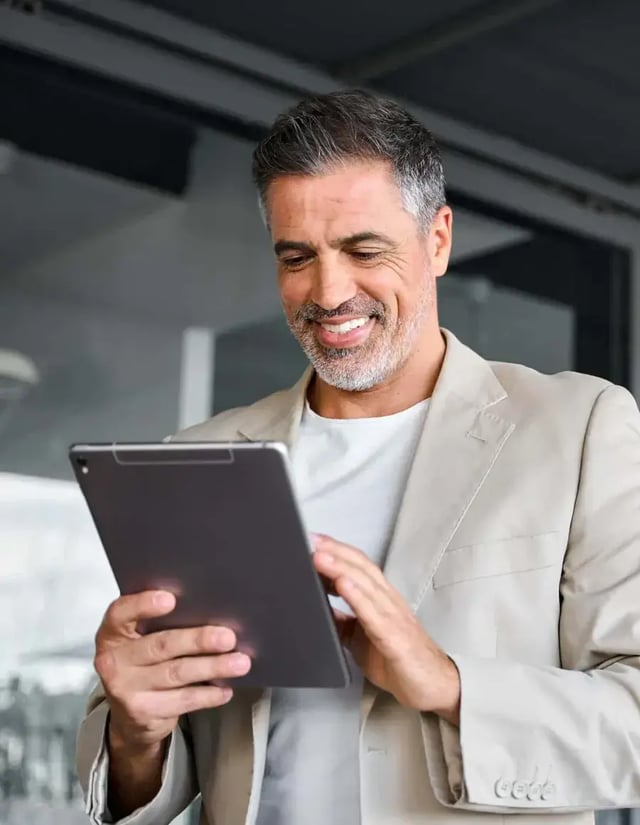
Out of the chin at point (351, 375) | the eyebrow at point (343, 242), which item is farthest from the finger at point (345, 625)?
the eyebrow at point (343, 242)

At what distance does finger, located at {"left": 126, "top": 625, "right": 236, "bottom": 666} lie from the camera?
55.1 inches

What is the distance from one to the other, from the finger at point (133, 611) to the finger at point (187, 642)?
0.02 meters

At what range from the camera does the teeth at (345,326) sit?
1703 mm

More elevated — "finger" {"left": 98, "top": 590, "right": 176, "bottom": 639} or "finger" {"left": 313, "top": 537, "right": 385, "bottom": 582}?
"finger" {"left": 313, "top": 537, "right": 385, "bottom": 582}

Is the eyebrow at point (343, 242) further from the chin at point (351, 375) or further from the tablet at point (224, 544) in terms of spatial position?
the tablet at point (224, 544)

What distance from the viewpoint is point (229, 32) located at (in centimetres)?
392

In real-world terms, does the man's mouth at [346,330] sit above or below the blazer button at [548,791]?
above

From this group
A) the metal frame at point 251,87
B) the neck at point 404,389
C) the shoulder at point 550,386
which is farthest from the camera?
the metal frame at point 251,87

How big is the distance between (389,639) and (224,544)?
19 cm

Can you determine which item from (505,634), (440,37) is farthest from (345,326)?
(440,37)

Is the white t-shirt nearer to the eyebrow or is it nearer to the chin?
the chin

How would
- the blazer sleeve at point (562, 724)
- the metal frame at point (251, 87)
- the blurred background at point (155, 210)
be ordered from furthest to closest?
the metal frame at point (251, 87)
the blurred background at point (155, 210)
the blazer sleeve at point (562, 724)

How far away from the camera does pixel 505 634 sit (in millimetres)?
1542

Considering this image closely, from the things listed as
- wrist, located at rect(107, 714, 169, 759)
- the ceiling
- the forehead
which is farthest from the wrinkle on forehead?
the ceiling
